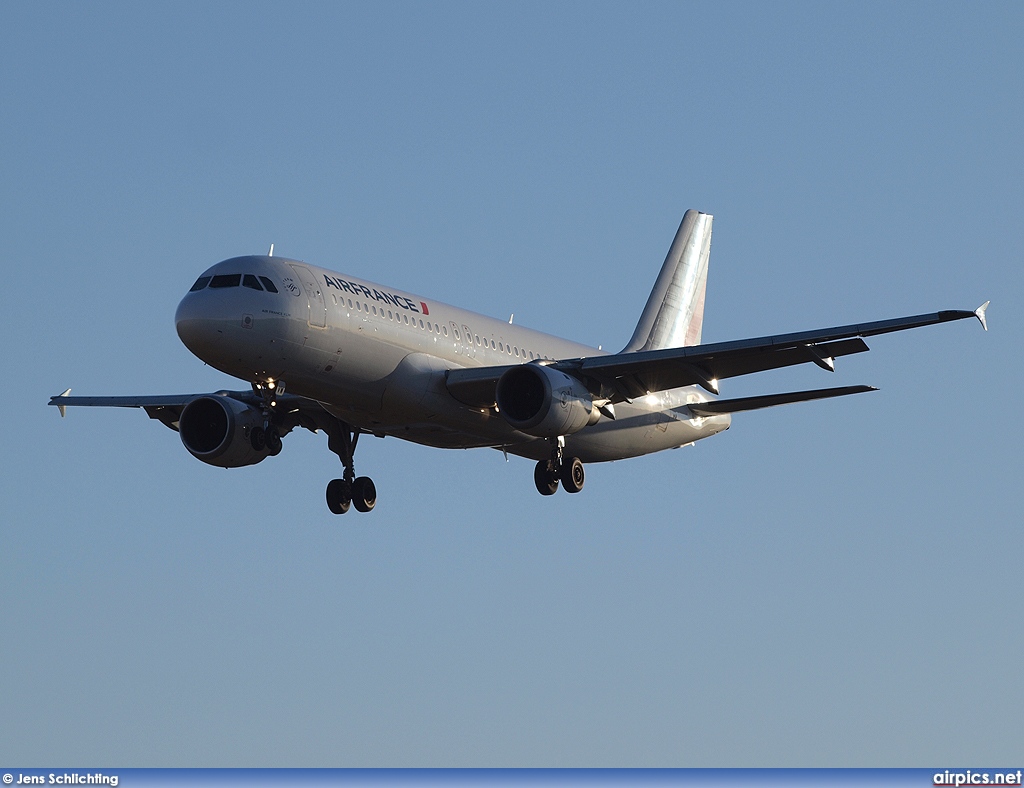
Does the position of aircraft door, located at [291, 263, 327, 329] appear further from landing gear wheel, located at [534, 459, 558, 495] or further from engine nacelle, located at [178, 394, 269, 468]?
Answer: landing gear wheel, located at [534, 459, 558, 495]

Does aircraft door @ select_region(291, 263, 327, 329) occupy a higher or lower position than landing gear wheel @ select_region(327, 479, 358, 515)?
higher

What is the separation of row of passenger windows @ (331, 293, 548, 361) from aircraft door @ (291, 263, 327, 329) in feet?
1.40

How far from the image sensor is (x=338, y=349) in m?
40.4

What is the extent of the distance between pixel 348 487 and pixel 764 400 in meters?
12.3

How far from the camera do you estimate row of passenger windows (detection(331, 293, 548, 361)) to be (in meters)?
41.1

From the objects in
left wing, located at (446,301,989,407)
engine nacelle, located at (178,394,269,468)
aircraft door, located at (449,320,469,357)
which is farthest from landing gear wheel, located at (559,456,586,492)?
engine nacelle, located at (178,394,269,468)

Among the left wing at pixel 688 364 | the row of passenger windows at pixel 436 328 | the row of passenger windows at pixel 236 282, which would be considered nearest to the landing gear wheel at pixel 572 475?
the left wing at pixel 688 364

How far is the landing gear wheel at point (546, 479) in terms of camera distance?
46.1 m

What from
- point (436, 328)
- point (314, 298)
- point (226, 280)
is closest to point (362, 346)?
point (314, 298)

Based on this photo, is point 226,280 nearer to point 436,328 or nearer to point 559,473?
point 436,328

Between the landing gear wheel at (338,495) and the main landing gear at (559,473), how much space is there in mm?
5687

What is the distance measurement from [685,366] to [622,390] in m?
2.44

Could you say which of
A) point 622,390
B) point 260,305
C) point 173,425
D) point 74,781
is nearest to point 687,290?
point 622,390

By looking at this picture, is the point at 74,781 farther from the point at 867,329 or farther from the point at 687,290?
the point at 687,290
